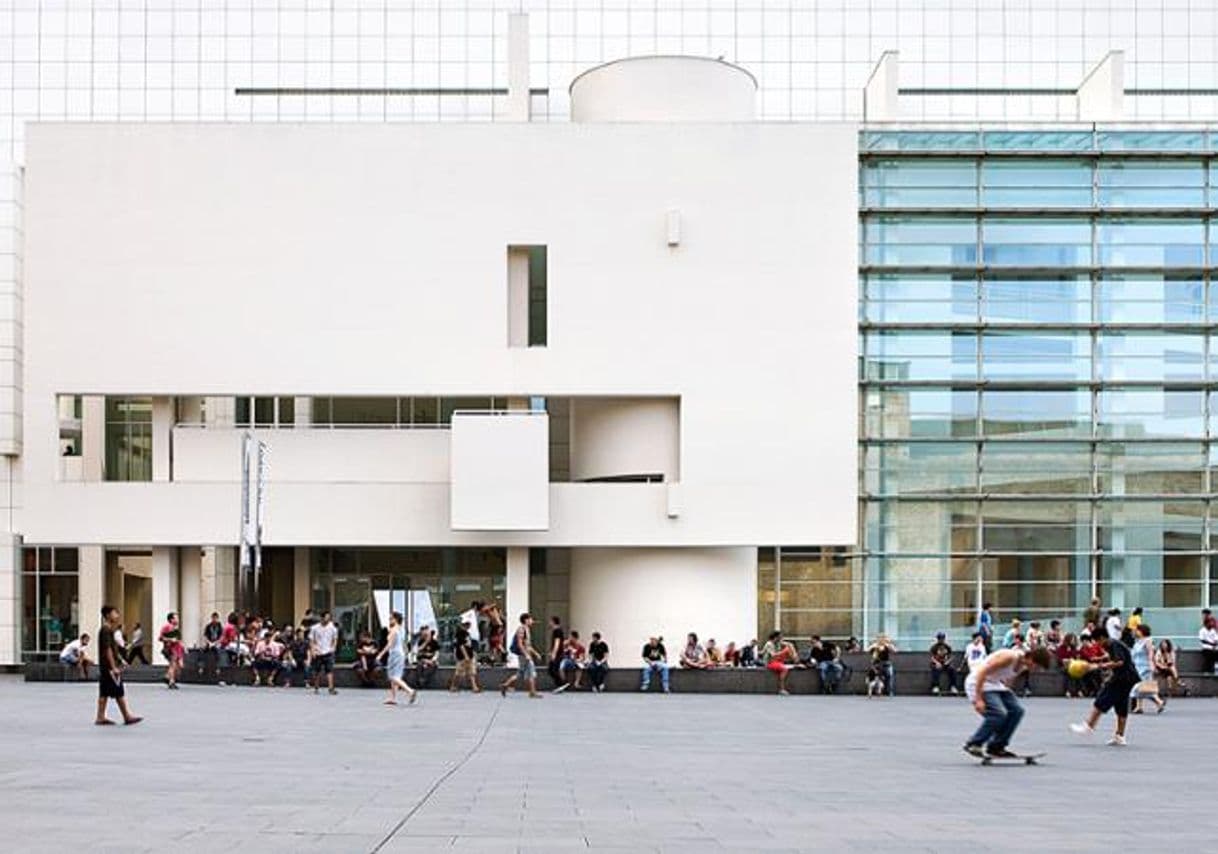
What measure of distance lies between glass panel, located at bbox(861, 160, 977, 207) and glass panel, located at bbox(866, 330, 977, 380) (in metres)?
3.33

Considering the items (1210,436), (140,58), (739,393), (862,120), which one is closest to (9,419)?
(140,58)

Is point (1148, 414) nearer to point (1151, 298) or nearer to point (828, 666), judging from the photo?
point (1151, 298)

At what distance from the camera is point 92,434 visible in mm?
39156

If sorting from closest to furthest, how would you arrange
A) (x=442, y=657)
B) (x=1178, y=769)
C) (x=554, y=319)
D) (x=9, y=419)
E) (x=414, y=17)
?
(x=1178, y=769) < (x=554, y=319) < (x=442, y=657) < (x=9, y=419) < (x=414, y=17)

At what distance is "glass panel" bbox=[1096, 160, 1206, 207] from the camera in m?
37.1

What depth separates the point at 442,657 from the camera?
36.8 metres

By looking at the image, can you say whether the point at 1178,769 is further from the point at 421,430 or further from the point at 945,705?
the point at 421,430

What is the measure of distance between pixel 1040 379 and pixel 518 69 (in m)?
15.4

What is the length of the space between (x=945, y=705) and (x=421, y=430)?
14572 millimetres

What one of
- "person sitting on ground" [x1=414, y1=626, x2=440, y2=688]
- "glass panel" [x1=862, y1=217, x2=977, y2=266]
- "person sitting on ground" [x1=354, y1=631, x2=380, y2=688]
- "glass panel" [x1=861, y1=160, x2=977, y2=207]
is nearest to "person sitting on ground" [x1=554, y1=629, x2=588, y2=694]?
"person sitting on ground" [x1=414, y1=626, x2=440, y2=688]

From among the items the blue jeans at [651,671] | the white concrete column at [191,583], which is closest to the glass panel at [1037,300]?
the blue jeans at [651,671]

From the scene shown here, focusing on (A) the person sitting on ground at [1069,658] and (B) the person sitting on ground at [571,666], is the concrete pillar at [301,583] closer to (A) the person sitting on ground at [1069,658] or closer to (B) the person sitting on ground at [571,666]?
(B) the person sitting on ground at [571,666]

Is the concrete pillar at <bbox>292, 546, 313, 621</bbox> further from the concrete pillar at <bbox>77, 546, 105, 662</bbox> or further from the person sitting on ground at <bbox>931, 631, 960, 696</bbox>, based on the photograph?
the person sitting on ground at <bbox>931, 631, 960, 696</bbox>

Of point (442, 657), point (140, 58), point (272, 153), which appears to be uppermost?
point (140, 58)
